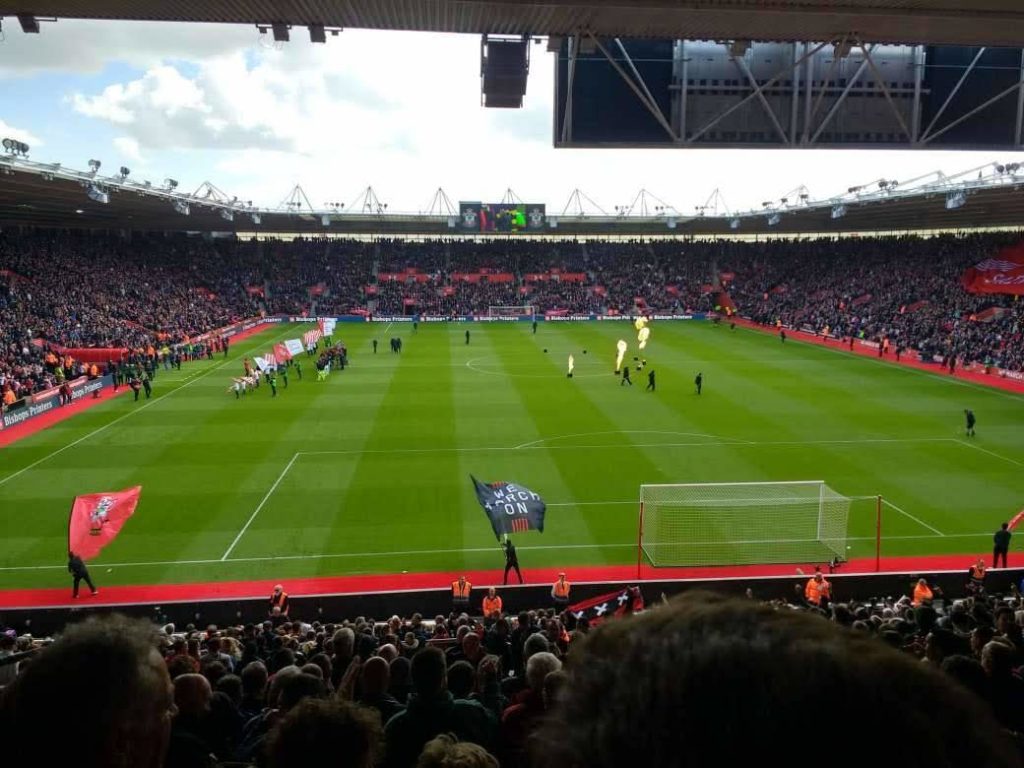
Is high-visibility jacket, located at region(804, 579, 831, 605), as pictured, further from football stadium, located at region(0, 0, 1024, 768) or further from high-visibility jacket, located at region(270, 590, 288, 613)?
high-visibility jacket, located at region(270, 590, 288, 613)

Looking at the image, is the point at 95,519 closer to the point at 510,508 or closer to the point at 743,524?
the point at 510,508

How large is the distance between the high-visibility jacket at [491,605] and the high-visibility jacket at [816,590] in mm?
6099

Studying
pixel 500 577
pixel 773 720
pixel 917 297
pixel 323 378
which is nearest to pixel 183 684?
pixel 773 720

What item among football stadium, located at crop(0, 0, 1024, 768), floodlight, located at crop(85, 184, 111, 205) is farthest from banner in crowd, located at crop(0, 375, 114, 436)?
floodlight, located at crop(85, 184, 111, 205)

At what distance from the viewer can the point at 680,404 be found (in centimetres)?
3584

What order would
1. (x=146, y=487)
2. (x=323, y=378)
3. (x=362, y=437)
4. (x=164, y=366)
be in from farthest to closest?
(x=164, y=366) < (x=323, y=378) < (x=362, y=437) < (x=146, y=487)

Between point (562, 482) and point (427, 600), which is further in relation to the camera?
point (562, 482)

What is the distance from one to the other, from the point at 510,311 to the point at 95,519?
64.3 meters

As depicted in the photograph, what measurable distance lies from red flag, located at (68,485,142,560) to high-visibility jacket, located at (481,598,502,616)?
886 centimetres

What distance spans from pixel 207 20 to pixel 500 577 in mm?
12742

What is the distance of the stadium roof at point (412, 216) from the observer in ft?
142

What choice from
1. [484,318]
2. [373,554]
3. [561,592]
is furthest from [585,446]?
[484,318]

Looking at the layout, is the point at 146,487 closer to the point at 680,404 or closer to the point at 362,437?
the point at 362,437

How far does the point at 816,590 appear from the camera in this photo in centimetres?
1548
